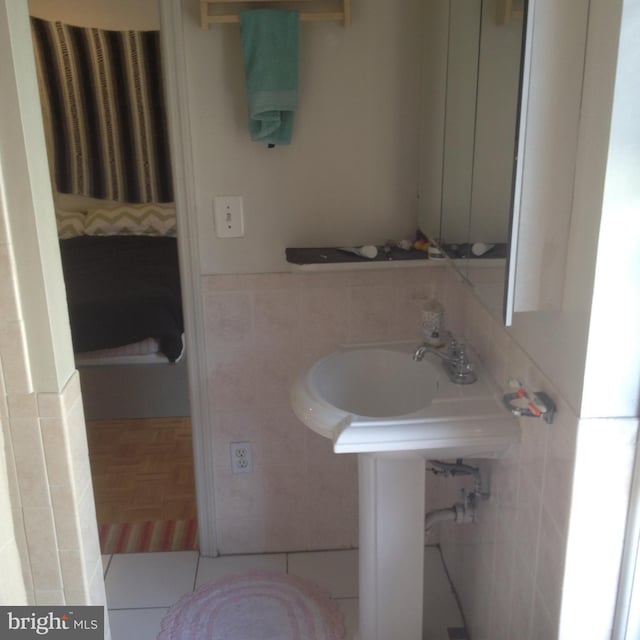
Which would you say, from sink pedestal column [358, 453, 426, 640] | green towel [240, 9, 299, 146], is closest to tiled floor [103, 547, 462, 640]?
sink pedestal column [358, 453, 426, 640]

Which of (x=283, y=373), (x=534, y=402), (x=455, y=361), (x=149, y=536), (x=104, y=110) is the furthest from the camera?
(x=104, y=110)

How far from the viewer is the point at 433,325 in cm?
Answer: 181

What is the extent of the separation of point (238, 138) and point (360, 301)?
2.07 ft

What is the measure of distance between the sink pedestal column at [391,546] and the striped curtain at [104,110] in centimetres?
335

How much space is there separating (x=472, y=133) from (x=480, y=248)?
0.96 ft

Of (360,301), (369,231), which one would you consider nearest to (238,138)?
(369,231)

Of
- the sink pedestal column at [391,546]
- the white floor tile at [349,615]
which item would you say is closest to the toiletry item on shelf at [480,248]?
the sink pedestal column at [391,546]

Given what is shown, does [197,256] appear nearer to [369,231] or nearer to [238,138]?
[238,138]

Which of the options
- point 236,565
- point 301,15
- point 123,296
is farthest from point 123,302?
point 301,15

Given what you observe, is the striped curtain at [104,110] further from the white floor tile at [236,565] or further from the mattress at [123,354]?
the white floor tile at [236,565]

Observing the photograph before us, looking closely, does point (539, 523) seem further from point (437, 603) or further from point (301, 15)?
point (301, 15)

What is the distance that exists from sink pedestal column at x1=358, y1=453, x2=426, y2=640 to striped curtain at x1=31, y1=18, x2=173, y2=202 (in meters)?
3.35

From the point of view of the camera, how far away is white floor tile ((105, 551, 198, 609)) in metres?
2.14

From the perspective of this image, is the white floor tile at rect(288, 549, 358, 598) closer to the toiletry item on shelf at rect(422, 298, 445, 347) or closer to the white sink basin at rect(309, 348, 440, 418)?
the white sink basin at rect(309, 348, 440, 418)
